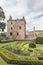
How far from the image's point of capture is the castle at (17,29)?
7556 centimetres

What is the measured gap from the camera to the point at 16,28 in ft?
252

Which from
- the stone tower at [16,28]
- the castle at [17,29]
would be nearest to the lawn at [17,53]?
the castle at [17,29]

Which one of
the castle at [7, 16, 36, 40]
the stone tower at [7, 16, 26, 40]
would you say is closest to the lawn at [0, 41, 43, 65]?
the castle at [7, 16, 36, 40]

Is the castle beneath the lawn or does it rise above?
above

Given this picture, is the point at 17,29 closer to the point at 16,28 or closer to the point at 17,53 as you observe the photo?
the point at 16,28

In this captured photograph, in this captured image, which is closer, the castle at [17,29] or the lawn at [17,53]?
the lawn at [17,53]

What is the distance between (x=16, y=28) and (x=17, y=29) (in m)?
0.53

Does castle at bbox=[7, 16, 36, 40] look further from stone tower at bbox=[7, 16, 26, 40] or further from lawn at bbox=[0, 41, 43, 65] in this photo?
lawn at bbox=[0, 41, 43, 65]

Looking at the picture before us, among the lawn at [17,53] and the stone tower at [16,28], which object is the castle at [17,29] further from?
the lawn at [17,53]

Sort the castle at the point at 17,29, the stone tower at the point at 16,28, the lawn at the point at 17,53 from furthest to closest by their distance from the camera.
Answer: the stone tower at the point at 16,28, the castle at the point at 17,29, the lawn at the point at 17,53

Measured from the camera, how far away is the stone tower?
249ft

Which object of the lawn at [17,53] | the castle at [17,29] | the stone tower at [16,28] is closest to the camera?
the lawn at [17,53]

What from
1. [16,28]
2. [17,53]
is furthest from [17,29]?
[17,53]

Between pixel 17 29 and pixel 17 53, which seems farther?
pixel 17 29
